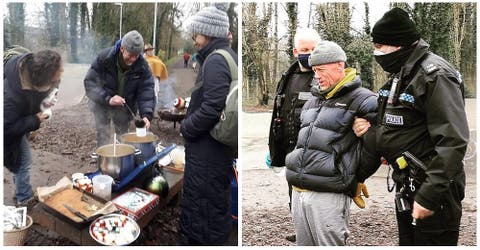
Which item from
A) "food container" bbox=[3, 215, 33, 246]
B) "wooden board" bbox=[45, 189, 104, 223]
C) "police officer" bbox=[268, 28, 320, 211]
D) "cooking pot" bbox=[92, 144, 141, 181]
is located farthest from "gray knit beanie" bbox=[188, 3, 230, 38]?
"food container" bbox=[3, 215, 33, 246]

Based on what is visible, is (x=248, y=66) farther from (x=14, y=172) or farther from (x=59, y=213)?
(x=14, y=172)

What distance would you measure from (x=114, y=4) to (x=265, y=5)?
0.76 meters

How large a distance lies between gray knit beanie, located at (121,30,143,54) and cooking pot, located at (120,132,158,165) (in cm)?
50

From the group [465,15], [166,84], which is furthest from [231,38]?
[465,15]

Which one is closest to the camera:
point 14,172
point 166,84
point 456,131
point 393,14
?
point 456,131

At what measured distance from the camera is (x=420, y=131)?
1397 millimetres

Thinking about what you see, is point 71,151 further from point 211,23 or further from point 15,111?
point 211,23

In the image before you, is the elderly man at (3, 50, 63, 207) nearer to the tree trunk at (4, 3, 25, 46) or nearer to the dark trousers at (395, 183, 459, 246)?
the tree trunk at (4, 3, 25, 46)

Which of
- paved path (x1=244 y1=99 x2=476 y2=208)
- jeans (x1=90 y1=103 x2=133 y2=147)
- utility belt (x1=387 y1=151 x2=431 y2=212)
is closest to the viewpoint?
utility belt (x1=387 y1=151 x2=431 y2=212)

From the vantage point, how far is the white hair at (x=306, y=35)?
187 cm

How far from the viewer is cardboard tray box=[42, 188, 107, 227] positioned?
1.91 m

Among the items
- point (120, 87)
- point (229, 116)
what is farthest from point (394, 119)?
point (120, 87)

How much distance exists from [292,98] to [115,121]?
1047 millimetres

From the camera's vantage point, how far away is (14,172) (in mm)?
2049
